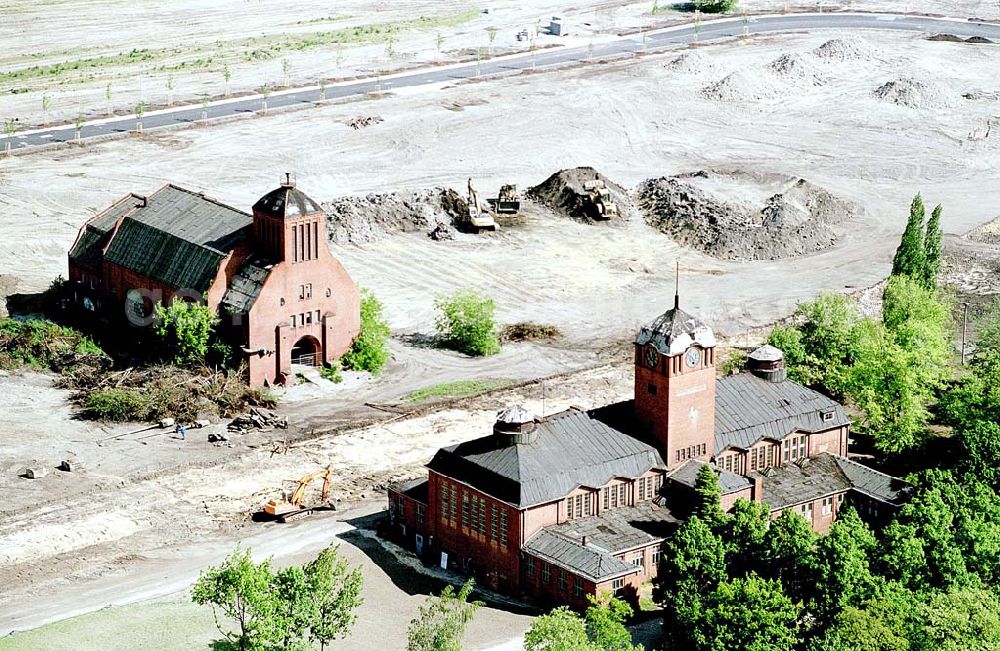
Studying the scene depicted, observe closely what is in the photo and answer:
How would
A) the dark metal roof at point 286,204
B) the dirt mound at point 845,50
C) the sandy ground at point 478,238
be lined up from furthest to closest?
1. the dirt mound at point 845,50
2. the dark metal roof at point 286,204
3. the sandy ground at point 478,238

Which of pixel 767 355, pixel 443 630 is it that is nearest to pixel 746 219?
pixel 767 355

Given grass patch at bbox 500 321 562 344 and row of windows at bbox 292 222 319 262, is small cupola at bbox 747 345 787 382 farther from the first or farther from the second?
row of windows at bbox 292 222 319 262

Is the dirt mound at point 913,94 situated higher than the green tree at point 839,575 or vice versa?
the dirt mound at point 913,94

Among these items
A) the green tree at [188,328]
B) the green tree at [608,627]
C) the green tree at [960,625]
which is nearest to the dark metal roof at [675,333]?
the green tree at [608,627]

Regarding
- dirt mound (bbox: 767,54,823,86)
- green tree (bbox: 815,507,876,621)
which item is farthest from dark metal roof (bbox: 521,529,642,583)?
dirt mound (bbox: 767,54,823,86)

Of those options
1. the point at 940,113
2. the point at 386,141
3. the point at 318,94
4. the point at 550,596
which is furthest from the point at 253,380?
the point at 940,113

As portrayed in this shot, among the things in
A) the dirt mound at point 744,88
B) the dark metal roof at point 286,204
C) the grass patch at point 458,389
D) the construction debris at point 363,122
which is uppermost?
the dark metal roof at point 286,204

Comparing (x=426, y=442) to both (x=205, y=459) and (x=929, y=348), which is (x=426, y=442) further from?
(x=929, y=348)

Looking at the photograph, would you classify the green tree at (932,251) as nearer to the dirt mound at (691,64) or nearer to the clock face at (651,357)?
the clock face at (651,357)
